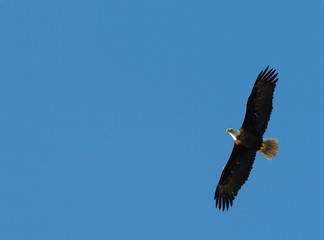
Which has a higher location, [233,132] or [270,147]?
[233,132]

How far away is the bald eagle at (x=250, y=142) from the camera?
47.5 feet

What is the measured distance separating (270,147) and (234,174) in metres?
1.27

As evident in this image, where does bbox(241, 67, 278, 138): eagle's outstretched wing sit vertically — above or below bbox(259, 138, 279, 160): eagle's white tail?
above

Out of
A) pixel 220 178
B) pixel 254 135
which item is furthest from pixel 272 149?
pixel 220 178

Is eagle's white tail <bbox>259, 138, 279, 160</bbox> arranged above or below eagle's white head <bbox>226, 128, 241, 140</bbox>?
below

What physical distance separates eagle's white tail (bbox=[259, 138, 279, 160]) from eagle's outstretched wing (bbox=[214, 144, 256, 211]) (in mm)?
360

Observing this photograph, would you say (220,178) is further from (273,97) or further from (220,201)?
(273,97)

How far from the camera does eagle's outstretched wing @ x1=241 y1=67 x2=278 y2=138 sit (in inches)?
→ 569

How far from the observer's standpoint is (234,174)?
15.4 meters

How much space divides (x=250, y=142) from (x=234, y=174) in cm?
119

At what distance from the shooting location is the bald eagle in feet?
47.5

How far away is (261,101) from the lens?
1451 centimetres

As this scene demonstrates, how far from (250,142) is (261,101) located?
111cm

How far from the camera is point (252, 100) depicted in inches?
572
